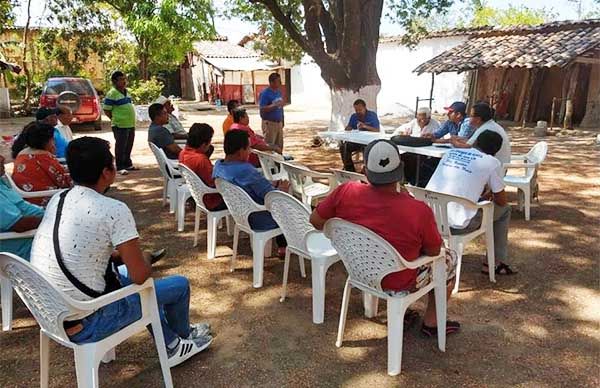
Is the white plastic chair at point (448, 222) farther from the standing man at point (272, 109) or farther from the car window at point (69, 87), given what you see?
the car window at point (69, 87)

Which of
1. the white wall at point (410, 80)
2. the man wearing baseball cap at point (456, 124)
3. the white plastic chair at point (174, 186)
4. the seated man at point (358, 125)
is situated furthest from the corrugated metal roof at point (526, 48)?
the white plastic chair at point (174, 186)

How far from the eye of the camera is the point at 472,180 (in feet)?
12.0

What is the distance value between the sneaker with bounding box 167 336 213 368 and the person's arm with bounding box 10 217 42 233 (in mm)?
1278

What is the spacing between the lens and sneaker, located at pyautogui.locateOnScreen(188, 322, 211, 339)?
9.85 feet

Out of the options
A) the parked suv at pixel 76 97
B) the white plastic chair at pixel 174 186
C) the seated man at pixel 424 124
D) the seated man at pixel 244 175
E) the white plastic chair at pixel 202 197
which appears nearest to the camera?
the seated man at pixel 244 175

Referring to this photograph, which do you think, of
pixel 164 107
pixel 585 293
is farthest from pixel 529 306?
pixel 164 107

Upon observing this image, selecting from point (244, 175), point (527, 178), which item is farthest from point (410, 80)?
point (244, 175)

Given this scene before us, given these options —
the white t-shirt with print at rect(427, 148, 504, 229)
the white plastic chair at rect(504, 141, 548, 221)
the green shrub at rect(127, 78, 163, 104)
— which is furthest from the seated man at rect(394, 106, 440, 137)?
the green shrub at rect(127, 78, 163, 104)

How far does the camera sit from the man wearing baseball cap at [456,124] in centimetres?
588

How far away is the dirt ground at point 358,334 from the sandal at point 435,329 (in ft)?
0.14

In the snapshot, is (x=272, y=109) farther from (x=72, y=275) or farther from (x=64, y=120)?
(x=72, y=275)

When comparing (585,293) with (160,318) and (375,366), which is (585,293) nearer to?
(375,366)

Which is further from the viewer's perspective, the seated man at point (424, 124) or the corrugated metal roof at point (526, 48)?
the corrugated metal roof at point (526, 48)

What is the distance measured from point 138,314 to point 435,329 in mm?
1808
